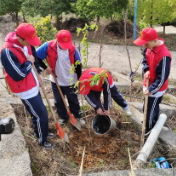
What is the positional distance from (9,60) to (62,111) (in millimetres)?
1410

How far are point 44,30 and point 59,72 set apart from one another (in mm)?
4004

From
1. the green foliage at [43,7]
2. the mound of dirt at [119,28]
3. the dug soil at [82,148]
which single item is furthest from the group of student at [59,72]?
the mound of dirt at [119,28]

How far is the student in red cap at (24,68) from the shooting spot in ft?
7.64

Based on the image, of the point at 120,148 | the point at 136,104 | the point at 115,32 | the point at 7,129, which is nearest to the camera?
the point at 7,129

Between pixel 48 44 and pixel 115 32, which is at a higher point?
pixel 48 44

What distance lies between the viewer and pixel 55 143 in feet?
9.77

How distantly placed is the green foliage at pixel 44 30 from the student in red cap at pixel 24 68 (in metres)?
4.05

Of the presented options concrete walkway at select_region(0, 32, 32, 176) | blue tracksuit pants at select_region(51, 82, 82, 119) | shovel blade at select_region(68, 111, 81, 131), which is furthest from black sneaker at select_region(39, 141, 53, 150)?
blue tracksuit pants at select_region(51, 82, 82, 119)

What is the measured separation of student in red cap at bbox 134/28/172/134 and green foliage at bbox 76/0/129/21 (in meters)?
6.79

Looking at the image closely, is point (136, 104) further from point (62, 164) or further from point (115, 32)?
point (115, 32)

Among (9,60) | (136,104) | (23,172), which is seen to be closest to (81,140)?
(23,172)

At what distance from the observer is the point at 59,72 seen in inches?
121

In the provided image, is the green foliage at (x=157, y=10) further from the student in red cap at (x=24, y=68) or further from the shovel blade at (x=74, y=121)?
the student in red cap at (x=24, y=68)

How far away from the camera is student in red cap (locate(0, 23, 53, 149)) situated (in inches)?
91.7
